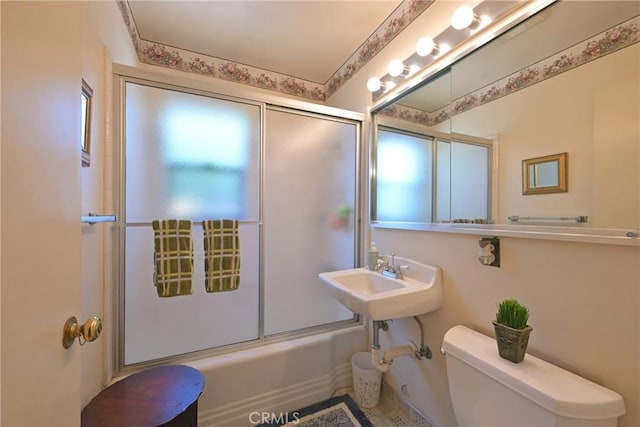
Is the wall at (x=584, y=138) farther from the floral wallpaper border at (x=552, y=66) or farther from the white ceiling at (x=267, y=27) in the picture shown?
the white ceiling at (x=267, y=27)

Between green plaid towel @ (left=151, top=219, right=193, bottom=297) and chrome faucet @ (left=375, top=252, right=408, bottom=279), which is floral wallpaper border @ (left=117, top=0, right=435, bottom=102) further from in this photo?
chrome faucet @ (left=375, top=252, right=408, bottom=279)

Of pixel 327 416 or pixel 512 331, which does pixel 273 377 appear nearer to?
pixel 327 416

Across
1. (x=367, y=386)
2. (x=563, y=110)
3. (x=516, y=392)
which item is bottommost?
(x=367, y=386)

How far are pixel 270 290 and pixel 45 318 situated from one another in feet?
4.13

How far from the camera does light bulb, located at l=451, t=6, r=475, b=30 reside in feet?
3.64

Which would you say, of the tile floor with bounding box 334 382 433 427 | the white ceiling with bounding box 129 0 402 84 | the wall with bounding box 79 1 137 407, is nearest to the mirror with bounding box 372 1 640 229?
the white ceiling with bounding box 129 0 402 84

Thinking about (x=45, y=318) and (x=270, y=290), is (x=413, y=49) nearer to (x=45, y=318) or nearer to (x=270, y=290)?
(x=270, y=290)

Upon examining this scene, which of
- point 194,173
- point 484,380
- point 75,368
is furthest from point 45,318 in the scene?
point 484,380

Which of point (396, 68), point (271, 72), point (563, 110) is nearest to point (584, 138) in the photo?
point (563, 110)

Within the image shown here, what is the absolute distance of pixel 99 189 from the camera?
119 centimetres

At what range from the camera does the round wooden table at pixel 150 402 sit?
0.96m

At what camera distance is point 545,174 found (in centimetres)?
93

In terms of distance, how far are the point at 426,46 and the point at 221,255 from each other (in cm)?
157

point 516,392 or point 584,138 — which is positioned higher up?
point 584,138
